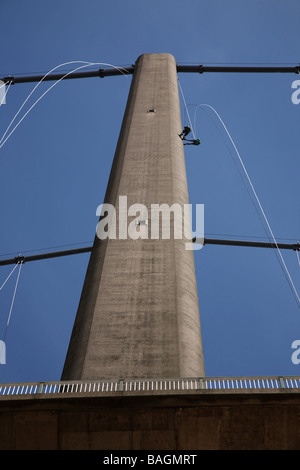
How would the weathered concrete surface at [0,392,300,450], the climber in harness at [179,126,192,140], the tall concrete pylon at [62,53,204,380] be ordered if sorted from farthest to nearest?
the climber in harness at [179,126,192,140]
the tall concrete pylon at [62,53,204,380]
the weathered concrete surface at [0,392,300,450]

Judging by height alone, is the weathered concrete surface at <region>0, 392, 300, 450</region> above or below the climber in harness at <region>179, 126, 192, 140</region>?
below

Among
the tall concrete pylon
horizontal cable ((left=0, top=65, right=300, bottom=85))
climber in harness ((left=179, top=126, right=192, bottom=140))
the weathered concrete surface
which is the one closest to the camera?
the weathered concrete surface

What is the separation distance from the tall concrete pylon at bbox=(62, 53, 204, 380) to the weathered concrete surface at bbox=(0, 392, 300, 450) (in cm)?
420

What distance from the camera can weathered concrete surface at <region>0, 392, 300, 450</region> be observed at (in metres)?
12.9

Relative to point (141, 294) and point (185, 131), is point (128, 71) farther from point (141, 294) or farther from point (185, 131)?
point (141, 294)

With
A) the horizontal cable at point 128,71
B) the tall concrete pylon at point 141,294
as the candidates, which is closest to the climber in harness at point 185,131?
the tall concrete pylon at point 141,294

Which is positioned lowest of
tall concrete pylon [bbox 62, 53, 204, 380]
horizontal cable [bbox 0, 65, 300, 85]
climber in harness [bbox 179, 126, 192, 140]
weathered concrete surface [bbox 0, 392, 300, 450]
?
weathered concrete surface [bbox 0, 392, 300, 450]

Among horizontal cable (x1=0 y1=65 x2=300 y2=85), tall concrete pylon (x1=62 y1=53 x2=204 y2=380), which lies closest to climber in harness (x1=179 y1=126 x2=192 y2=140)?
tall concrete pylon (x1=62 y1=53 x2=204 y2=380)

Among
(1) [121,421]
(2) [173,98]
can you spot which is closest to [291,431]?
(1) [121,421]

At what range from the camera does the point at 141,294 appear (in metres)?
20.4

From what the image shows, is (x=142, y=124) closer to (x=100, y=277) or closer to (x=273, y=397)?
(x=100, y=277)

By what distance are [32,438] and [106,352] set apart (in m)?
5.36

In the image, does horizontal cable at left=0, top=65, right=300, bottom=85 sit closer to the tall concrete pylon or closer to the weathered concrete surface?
the tall concrete pylon

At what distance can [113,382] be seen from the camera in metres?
14.3
